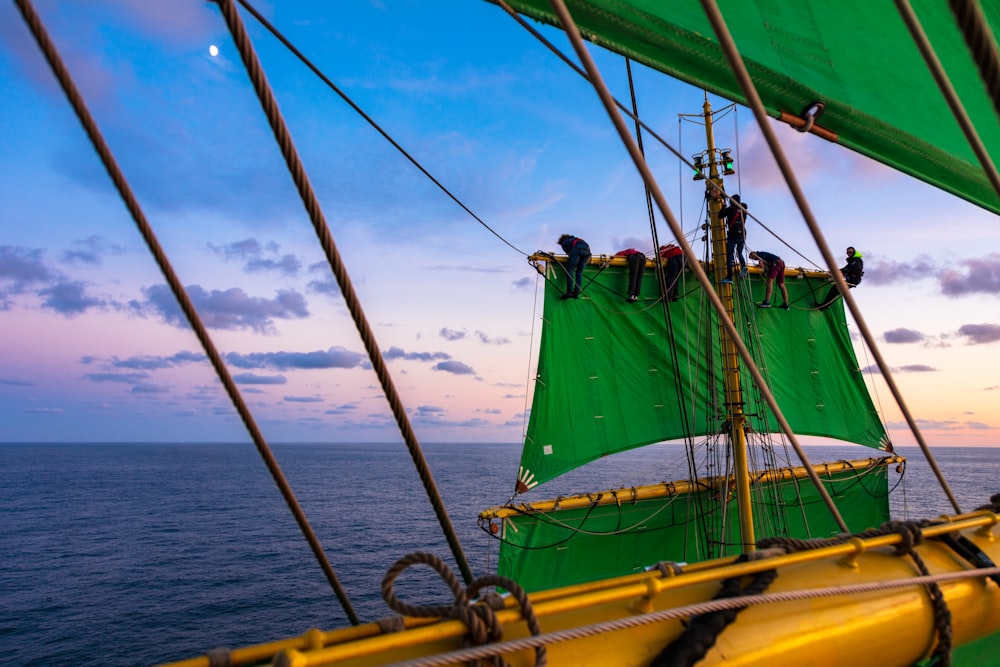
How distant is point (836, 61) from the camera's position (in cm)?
285

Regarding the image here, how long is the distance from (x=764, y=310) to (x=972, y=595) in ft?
55.4

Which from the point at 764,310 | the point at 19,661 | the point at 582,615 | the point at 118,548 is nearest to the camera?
Answer: the point at 582,615

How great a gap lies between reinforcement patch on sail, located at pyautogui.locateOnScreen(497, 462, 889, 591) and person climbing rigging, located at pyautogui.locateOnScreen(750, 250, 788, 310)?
5368 millimetres

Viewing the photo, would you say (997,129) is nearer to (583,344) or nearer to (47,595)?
(583,344)

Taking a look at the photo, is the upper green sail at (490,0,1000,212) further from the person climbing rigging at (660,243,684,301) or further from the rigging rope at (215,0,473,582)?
the person climbing rigging at (660,243,684,301)

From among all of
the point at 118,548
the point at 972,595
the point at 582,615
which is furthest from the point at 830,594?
the point at 118,548

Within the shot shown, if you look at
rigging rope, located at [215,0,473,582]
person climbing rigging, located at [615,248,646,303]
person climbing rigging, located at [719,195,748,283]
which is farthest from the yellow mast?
rigging rope, located at [215,0,473,582]

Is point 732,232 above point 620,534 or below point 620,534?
above

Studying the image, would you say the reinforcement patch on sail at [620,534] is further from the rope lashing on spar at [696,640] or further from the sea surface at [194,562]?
the rope lashing on spar at [696,640]

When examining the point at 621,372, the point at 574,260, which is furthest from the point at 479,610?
the point at 621,372

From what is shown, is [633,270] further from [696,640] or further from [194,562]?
[194,562]

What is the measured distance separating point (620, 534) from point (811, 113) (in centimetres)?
1377

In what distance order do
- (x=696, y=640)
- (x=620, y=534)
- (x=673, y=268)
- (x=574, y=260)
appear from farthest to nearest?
(x=673, y=268), (x=574, y=260), (x=620, y=534), (x=696, y=640)

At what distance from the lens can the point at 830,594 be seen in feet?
5.39
